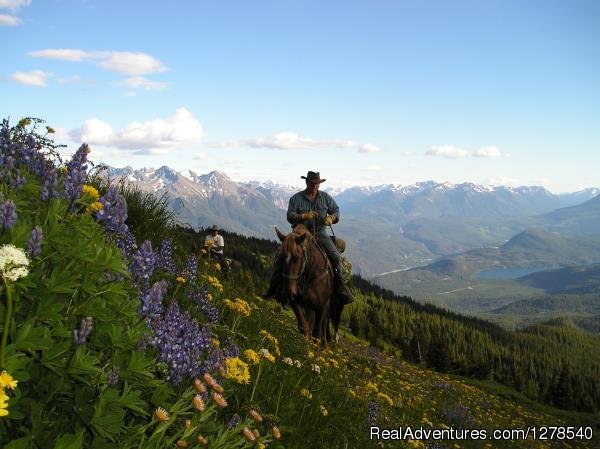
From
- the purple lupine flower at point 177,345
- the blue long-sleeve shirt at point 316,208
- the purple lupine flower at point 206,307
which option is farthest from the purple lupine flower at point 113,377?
the blue long-sleeve shirt at point 316,208

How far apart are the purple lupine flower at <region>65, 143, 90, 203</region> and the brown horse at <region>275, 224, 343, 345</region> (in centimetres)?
899

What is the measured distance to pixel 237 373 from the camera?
3.75m

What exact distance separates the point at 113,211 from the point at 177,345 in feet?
3.48

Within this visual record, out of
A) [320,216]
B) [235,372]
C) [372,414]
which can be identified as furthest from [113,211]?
[320,216]

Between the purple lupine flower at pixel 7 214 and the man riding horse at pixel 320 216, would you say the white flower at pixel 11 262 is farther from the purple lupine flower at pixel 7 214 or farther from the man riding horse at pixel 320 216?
the man riding horse at pixel 320 216

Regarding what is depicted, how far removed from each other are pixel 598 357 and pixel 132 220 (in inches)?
8708

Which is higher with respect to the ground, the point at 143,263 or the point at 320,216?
the point at 320,216

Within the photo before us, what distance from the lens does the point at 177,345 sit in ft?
10.7

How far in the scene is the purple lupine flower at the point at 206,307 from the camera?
19.4ft

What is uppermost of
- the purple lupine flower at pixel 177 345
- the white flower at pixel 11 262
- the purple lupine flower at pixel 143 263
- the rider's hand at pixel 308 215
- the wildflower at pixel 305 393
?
the rider's hand at pixel 308 215

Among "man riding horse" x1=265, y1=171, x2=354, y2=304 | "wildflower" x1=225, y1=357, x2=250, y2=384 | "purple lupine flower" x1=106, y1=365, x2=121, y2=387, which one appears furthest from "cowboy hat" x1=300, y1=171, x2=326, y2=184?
"purple lupine flower" x1=106, y1=365, x2=121, y2=387

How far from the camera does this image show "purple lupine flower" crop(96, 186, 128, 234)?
3.38 m

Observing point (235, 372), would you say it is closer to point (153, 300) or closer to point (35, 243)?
point (153, 300)

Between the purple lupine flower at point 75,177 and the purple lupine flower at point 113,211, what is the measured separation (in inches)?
9.8
